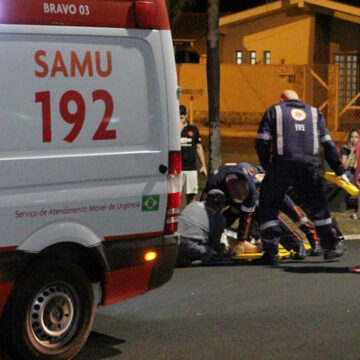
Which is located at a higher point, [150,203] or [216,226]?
[150,203]

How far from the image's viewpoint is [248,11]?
31453mm

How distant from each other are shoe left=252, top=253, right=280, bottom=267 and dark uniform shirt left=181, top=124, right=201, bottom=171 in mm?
3003

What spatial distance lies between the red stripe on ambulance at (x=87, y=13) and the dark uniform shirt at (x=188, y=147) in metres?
6.15

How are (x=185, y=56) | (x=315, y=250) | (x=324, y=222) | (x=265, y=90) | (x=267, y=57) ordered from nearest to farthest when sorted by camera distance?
(x=324, y=222)
(x=315, y=250)
(x=265, y=90)
(x=267, y=57)
(x=185, y=56)

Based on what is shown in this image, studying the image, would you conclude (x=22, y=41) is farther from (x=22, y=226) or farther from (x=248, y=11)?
(x=248, y=11)

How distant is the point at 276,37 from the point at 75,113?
85.3 ft

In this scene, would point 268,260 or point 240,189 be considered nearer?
point 268,260

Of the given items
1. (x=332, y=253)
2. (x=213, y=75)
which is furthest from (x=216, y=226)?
(x=213, y=75)

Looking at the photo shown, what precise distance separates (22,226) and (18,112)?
650 millimetres

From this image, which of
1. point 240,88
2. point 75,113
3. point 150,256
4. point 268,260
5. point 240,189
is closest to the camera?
point 75,113

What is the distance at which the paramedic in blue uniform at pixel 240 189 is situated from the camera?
34.9ft

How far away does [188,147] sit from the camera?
43.4ft

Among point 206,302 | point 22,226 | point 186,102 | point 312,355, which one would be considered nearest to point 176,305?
point 206,302

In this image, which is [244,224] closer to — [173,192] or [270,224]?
[270,224]
